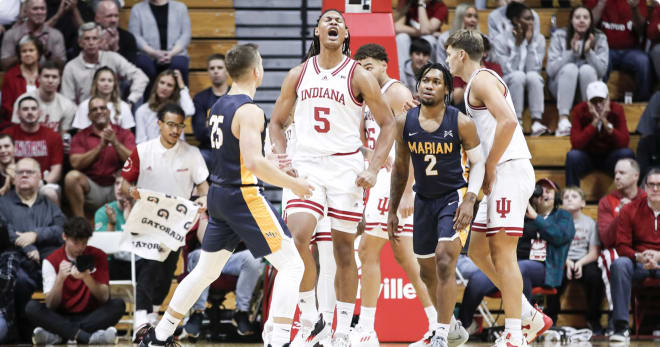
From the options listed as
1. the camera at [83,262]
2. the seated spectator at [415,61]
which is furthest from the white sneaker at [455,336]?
the seated spectator at [415,61]

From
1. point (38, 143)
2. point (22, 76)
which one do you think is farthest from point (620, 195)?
point (22, 76)

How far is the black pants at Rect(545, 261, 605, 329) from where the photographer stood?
9.97 m

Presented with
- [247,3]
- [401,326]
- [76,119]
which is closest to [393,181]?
[401,326]

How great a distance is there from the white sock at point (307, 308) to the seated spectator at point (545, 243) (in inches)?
119

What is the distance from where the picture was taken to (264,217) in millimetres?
6016

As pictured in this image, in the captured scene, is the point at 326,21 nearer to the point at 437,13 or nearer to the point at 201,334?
the point at 201,334

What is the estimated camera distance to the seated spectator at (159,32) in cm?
1184

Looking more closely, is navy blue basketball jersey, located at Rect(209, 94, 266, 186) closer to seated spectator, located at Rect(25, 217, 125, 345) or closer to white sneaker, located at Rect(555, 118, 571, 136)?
seated spectator, located at Rect(25, 217, 125, 345)

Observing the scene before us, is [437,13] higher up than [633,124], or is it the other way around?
[437,13]

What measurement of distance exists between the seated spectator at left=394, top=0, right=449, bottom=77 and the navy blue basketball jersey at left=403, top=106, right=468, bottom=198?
5518 millimetres

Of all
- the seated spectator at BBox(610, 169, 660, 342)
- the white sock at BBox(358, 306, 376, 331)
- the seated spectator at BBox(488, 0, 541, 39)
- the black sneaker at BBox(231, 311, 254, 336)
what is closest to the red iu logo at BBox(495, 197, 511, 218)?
the white sock at BBox(358, 306, 376, 331)

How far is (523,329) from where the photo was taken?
277 inches

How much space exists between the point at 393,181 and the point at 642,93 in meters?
6.66

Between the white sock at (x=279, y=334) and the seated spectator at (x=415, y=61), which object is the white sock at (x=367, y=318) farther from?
the seated spectator at (x=415, y=61)
